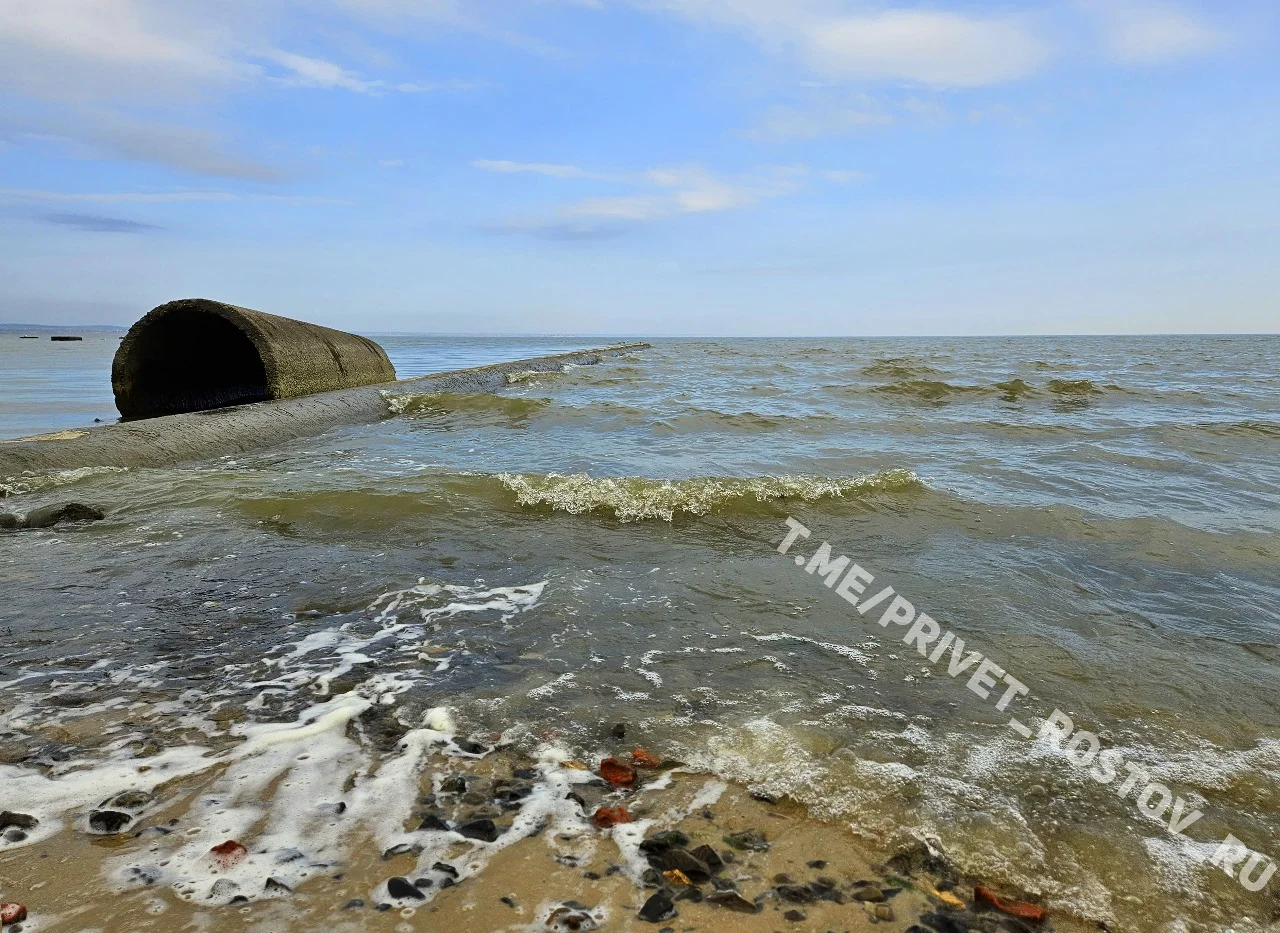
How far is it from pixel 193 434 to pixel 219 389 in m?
5.08

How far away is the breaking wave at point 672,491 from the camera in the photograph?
593cm

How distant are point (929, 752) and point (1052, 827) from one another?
0.42 meters

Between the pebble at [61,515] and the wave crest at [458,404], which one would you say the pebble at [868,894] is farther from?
the wave crest at [458,404]

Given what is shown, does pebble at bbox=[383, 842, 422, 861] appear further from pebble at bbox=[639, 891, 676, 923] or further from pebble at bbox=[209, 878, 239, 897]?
pebble at bbox=[639, 891, 676, 923]

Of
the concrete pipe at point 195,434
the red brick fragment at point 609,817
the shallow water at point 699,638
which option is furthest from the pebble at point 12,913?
the concrete pipe at point 195,434

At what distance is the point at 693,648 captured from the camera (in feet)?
11.0

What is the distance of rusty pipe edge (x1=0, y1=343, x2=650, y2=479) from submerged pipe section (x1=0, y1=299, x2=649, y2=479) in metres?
0.01

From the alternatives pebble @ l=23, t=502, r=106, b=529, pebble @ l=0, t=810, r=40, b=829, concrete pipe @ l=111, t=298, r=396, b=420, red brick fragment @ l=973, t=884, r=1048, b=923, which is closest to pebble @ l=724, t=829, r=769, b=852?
red brick fragment @ l=973, t=884, r=1048, b=923

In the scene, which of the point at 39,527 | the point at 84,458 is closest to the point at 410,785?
the point at 39,527

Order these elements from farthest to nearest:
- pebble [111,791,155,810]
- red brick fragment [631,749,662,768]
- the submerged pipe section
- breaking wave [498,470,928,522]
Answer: the submerged pipe section < breaking wave [498,470,928,522] < red brick fragment [631,749,662,768] < pebble [111,791,155,810]

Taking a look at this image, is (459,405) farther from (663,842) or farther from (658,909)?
(658,909)

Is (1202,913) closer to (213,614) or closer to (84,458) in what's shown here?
(213,614)

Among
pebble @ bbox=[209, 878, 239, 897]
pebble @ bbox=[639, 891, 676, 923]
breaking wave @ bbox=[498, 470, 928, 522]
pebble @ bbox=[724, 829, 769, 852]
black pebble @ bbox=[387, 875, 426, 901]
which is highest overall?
breaking wave @ bbox=[498, 470, 928, 522]

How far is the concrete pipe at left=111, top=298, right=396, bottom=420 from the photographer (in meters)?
10.2
